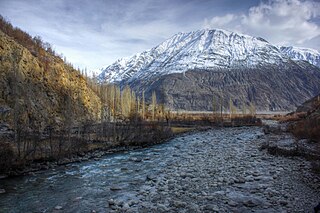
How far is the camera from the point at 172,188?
54.7 ft

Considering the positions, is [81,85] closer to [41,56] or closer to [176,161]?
[41,56]

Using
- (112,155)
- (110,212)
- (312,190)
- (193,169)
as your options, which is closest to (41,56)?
(112,155)

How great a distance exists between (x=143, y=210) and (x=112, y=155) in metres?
19.4

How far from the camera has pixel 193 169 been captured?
21906 millimetres

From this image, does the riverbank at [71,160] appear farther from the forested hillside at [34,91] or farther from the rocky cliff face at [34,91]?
the rocky cliff face at [34,91]

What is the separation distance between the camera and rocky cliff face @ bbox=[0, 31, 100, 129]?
4297 centimetres

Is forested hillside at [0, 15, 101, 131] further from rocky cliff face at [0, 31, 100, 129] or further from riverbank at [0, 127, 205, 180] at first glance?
riverbank at [0, 127, 205, 180]

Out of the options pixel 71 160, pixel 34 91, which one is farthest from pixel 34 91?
pixel 71 160

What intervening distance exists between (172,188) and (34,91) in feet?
144

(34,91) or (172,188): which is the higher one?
(34,91)

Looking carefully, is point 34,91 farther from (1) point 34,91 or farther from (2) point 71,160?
(2) point 71,160

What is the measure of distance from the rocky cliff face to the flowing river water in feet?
62.0

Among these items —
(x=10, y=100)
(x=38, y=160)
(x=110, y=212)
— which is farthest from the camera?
(x=10, y=100)

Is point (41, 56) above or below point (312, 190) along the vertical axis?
above
